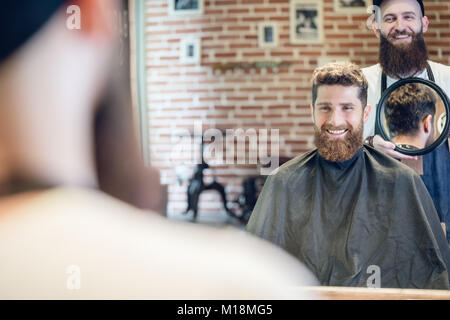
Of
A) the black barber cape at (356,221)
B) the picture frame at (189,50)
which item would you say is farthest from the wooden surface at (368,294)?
the picture frame at (189,50)

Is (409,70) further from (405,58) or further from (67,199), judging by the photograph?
(67,199)

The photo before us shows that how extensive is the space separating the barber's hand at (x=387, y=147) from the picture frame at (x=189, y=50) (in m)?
0.83

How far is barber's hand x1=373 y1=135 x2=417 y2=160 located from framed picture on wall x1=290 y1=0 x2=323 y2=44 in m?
0.51

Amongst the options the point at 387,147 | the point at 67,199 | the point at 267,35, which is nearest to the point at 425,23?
the point at 387,147

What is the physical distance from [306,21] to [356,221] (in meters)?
0.87

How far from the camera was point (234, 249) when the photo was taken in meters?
1.51

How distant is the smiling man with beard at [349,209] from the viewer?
1354 mm

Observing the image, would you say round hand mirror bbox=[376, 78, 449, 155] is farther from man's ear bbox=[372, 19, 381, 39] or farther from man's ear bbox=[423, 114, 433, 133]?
man's ear bbox=[372, 19, 381, 39]

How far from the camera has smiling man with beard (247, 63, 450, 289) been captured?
1.35 m

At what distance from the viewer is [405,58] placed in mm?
1502

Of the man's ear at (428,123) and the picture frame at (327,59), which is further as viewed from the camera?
the picture frame at (327,59)

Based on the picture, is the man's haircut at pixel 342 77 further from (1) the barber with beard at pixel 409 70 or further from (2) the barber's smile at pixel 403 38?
(2) the barber's smile at pixel 403 38
